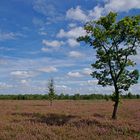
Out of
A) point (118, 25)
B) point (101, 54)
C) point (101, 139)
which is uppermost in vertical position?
point (118, 25)

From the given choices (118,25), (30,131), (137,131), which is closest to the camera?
(30,131)

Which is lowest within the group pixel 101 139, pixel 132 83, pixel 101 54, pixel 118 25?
pixel 101 139

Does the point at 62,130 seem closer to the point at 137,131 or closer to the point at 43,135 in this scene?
the point at 43,135

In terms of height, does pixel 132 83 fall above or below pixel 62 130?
above

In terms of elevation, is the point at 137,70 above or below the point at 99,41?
below

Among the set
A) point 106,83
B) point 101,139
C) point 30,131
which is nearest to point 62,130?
point 30,131

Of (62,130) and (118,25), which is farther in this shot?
(118,25)

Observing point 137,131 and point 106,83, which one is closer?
point 137,131

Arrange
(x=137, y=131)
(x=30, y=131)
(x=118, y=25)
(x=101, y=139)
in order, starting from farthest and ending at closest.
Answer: (x=118, y=25) → (x=137, y=131) → (x=30, y=131) → (x=101, y=139)

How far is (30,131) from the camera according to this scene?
19.0 metres

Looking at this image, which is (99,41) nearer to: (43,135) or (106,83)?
(106,83)

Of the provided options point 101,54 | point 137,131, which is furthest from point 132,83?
point 137,131

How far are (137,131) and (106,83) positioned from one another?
1203 cm

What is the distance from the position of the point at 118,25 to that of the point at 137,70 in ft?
13.8
